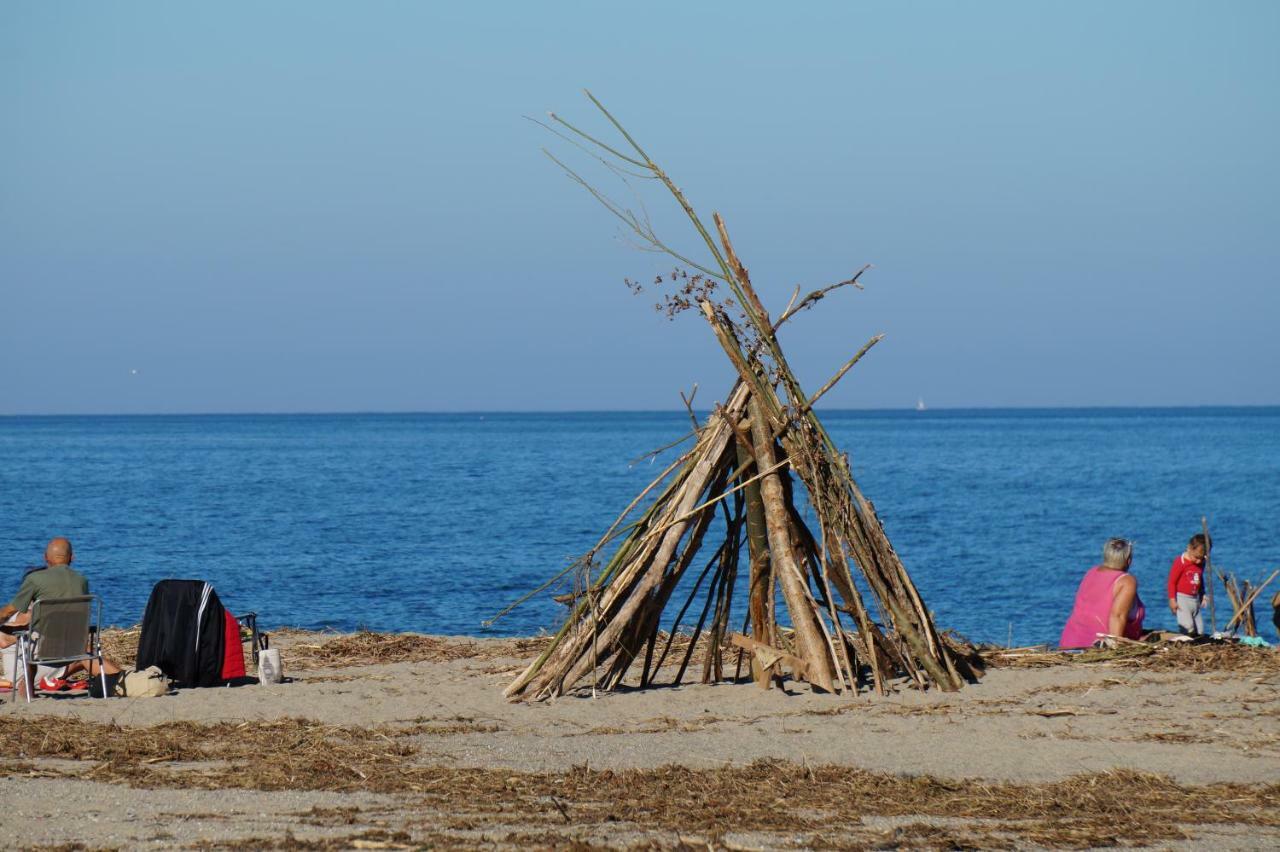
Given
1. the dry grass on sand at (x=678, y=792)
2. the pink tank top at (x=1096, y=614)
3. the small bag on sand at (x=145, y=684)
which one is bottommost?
the small bag on sand at (x=145, y=684)

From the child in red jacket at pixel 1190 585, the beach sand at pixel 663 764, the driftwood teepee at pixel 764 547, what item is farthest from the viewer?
the child in red jacket at pixel 1190 585

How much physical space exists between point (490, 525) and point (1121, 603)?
25.8 meters

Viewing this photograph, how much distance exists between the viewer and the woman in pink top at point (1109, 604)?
10.8 m

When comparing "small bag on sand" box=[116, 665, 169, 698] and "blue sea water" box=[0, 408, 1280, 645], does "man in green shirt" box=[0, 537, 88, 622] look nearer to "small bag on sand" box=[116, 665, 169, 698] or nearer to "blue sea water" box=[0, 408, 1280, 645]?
"small bag on sand" box=[116, 665, 169, 698]

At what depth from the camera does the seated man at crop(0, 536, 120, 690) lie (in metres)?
9.88

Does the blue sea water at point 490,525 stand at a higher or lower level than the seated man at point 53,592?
lower

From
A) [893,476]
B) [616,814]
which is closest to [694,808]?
[616,814]

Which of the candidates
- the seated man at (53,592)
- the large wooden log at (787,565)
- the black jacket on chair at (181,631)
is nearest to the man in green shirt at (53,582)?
the seated man at (53,592)

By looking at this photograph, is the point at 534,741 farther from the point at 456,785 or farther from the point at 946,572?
the point at 946,572

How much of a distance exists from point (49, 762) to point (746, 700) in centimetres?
431

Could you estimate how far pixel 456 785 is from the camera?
22.5 feet

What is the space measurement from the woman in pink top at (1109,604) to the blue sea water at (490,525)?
6.18 m

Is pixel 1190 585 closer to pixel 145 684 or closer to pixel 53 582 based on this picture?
pixel 145 684

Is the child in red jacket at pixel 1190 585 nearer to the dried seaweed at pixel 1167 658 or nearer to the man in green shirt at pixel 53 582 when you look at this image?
the dried seaweed at pixel 1167 658
